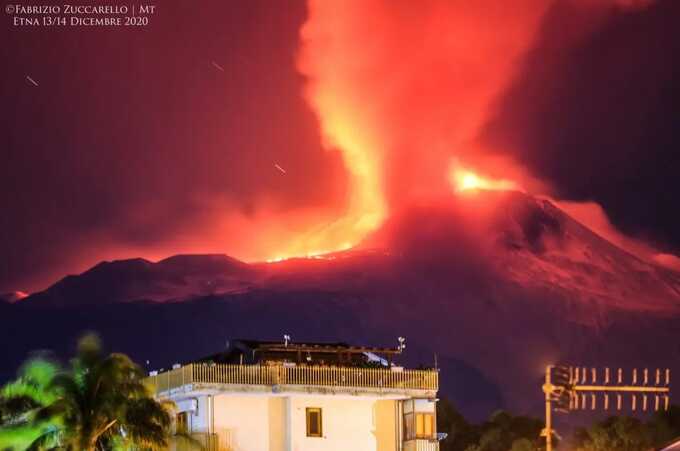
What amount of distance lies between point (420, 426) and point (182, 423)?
1229 cm

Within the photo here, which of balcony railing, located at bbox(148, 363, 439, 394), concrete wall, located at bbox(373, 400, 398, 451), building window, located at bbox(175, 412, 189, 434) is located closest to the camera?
building window, located at bbox(175, 412, 189, 434)

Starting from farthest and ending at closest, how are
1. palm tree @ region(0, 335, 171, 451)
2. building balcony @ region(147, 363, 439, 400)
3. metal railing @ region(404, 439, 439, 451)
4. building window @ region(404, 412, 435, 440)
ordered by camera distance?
1. building window @ region(404, 412, 435, 440)
2. metal railing @ region(404, 439, 439, 451)
3. building balcony @ region(147, 363, 439, 400)
4. palm tree @ region(0, 335, 171, 451)

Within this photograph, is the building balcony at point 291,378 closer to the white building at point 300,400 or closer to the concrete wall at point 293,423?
the white building at point 300,400

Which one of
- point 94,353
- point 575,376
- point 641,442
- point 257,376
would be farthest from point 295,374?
point 641,442

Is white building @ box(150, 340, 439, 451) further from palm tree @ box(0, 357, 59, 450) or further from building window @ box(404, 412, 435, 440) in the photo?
palm tree @ box(0, 357, 59, 450)

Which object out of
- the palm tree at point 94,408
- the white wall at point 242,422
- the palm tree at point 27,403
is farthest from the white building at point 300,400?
the palm tree at point 27,403

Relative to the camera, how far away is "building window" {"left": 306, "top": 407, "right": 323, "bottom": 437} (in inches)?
2908

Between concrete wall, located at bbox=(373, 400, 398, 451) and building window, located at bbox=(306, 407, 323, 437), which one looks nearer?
building window, located at bbox=(306, 407, 323, 437)

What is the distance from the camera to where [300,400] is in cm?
7369

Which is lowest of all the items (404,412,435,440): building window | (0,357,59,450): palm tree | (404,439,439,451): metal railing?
(404,439,439,451): metal railing

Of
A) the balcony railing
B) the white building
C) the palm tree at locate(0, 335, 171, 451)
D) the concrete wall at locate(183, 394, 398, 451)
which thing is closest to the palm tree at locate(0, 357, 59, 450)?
the palm tree at locate(0, 335, 171, 451)

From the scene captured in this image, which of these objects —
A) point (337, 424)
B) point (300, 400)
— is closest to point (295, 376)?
point (300, 400)

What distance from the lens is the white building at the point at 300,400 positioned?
71.8 meters

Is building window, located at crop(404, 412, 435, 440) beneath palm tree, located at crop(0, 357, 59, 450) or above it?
beneath
